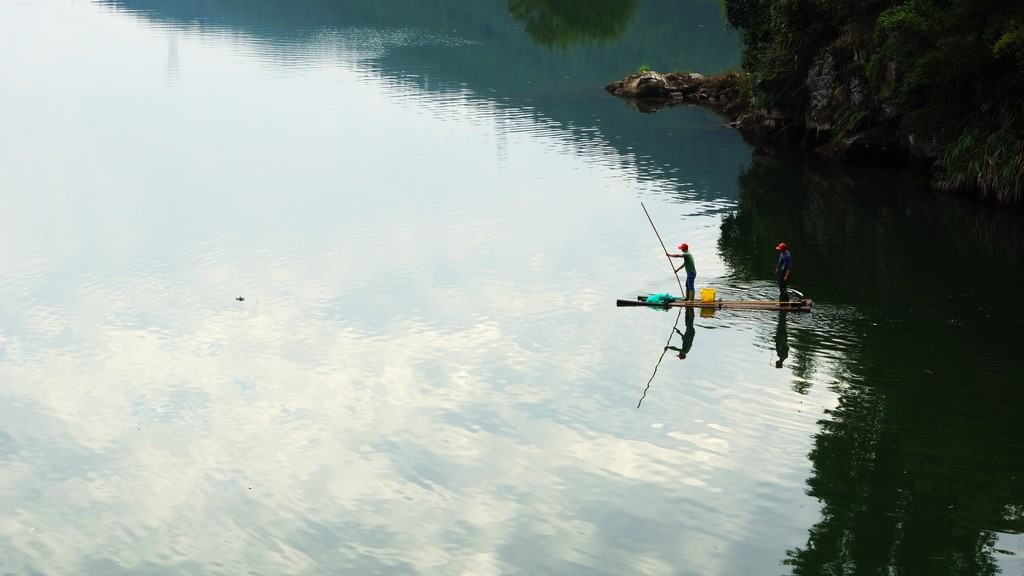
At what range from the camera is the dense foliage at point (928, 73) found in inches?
1843

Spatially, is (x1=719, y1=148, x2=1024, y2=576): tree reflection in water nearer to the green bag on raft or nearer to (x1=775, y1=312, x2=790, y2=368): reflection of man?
(x1=775, y1=312, x2=790, y2=368): reflection of man

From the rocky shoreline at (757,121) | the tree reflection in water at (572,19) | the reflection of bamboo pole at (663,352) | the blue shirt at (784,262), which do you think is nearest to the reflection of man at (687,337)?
the reflection of bamboo pole at (663,352)

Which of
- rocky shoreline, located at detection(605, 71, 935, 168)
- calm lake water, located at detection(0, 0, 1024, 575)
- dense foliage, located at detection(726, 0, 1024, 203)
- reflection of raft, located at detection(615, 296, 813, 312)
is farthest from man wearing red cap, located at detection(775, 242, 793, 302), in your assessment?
rocky shoreline, located at detection(605, 71, 935, 168)

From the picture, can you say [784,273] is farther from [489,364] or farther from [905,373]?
[489,364]

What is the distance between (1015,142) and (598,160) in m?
23.0

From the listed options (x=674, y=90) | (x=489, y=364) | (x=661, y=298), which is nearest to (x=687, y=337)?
(x=661, y=298)

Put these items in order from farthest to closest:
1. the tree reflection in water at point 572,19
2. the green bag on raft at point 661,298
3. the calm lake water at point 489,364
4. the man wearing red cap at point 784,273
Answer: the tree reflection in water at point 572,19
the green bag on raft at point 661,298
the man wearing red cap at point 784,273
the calm lake water at point 489,364

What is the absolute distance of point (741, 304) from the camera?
36.5 meters

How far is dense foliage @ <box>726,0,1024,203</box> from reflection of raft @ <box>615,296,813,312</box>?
1558cm

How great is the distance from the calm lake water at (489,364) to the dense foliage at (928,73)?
249 centimetres

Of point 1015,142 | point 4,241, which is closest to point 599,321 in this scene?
point 1015,142

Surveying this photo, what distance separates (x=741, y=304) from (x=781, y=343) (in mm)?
2742

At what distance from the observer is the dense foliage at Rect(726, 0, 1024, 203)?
154ft

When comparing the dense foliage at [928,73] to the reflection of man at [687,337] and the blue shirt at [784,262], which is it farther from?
the reflection of man at [687,337]
